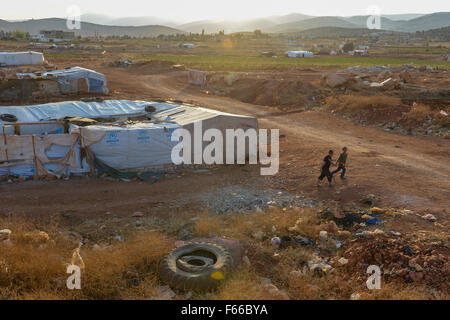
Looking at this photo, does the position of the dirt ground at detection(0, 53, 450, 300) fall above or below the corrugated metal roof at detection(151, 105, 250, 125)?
below

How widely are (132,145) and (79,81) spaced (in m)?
17.6

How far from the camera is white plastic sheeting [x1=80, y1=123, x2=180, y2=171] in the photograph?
12.6 meters

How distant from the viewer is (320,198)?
11.0m

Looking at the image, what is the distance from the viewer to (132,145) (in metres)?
13.0

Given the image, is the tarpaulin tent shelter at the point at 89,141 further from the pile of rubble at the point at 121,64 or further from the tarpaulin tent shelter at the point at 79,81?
the pile of rubble at the point at 121,64

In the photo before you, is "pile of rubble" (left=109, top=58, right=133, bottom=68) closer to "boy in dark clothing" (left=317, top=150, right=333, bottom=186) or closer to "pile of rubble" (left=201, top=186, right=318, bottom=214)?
"pile of rubble" (left=201, top=186, right=318, bottom=214)

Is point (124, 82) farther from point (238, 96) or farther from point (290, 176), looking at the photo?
point (290, 176)

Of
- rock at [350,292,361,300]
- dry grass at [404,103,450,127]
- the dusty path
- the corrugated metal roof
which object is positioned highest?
the corrugated metal roof

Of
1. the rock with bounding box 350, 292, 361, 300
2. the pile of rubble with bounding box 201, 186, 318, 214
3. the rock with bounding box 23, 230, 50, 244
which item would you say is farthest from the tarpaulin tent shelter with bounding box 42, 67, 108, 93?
the rock with bounding box 350, 292, 361, 300

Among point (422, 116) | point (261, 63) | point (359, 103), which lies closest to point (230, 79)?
point (359, 103)

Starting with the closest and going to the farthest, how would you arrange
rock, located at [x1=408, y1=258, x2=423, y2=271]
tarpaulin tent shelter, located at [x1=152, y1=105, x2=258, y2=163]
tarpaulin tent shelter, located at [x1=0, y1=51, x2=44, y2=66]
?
rock, located at [x1=408, y1=258, x2=423, y2=271] < tarpaulin tent shelter, located at [x1=152, y1=105, x2=258, y2=163] < tarpaulin tent shelter, located at [x1=0, y1=51, x2=44, y2=66]

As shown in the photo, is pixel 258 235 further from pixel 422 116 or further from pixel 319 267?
pixel 422 116

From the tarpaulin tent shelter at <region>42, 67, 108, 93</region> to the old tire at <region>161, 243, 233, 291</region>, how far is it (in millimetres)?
23321

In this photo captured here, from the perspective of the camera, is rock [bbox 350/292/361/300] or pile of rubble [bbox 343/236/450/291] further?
pile of rubble [bbox 343/236/450/291]
